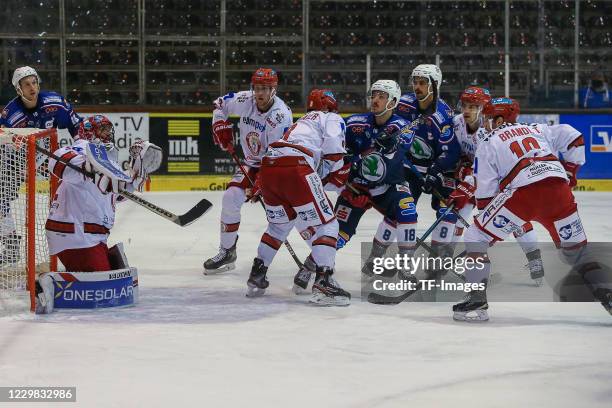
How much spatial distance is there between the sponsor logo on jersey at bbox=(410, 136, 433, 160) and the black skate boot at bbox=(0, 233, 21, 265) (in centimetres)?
218

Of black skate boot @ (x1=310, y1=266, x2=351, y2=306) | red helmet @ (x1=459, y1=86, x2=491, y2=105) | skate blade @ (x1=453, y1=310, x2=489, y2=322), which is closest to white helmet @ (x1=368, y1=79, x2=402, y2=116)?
red helmet @ (x1=459, y1=86, x2=491, y2=105)

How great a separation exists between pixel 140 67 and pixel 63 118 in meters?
4.28

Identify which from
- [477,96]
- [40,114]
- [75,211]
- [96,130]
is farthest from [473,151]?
[40,114]

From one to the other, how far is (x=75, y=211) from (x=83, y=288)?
37cm

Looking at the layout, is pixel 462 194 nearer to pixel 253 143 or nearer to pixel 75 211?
pixel 253 143

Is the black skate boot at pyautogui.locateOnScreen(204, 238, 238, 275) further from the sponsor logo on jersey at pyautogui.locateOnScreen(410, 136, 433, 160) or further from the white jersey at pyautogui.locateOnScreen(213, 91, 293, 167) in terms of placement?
the sponsor logo on jersey at pyautogui.locateOnScreen(410, 136, 433, 160)

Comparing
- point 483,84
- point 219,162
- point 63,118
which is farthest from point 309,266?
point 483,84

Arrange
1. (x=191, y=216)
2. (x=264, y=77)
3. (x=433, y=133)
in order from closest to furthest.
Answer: (x=191, y=216)
(x=264, y=77)
(x=433, y=133)

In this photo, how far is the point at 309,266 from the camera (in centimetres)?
509

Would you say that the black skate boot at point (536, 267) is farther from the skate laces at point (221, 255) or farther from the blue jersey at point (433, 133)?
the skate laces at point (221, 255)

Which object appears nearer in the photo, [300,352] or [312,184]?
[300,352]

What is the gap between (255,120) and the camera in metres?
5.69

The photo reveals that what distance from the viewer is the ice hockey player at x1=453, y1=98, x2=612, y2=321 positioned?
4195 mm

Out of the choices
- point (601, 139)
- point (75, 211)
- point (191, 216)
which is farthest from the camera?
point (601, 139)
